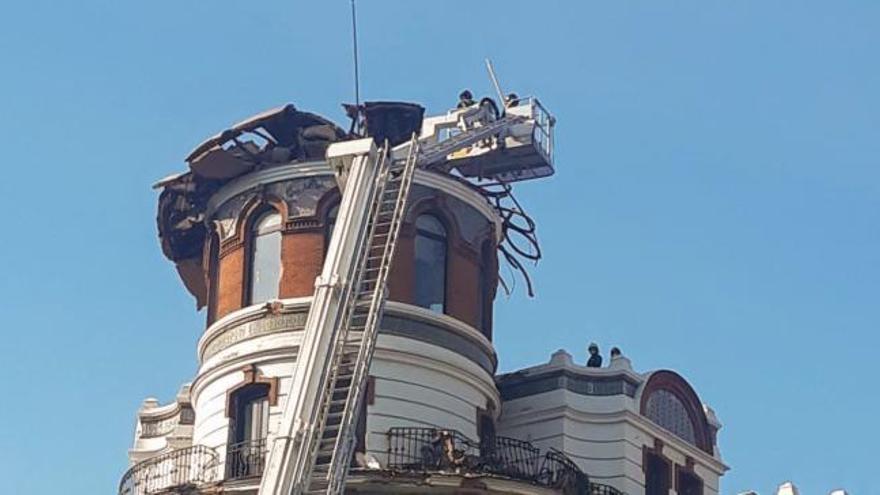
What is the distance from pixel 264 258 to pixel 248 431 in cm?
439

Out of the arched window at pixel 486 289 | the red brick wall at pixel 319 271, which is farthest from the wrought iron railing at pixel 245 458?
the arched window at pixel 486 289

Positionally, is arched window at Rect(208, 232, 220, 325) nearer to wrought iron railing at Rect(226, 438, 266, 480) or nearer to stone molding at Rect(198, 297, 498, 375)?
stone molding at Rect(198, 297, 498, 375)

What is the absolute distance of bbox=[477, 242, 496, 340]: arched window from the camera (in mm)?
51188

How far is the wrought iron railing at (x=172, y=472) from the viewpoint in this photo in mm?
47719

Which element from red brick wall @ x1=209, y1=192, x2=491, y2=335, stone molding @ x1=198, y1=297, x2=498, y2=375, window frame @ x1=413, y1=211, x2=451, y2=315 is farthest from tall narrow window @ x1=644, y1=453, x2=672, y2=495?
window frame @ x1=413, y1=211, x2=451, y2=315

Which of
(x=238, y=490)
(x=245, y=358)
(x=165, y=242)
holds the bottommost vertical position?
(x=238, y=490)

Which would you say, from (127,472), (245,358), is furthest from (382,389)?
(127,472)

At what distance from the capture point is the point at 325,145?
49719 millimetres

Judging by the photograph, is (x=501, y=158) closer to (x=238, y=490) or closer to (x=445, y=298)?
(x=445, y=298)

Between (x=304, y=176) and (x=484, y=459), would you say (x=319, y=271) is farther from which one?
(x=484, y=459)

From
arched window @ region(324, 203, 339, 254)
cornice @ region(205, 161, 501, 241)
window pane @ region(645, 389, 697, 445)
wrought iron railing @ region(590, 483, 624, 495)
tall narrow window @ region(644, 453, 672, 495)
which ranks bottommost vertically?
wrought iron railing @ region(590, 483, 624, 495)

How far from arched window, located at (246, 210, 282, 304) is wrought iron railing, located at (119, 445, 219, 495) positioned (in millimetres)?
3893

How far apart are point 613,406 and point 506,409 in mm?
2729

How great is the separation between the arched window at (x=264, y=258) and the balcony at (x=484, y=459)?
4.90 metres
